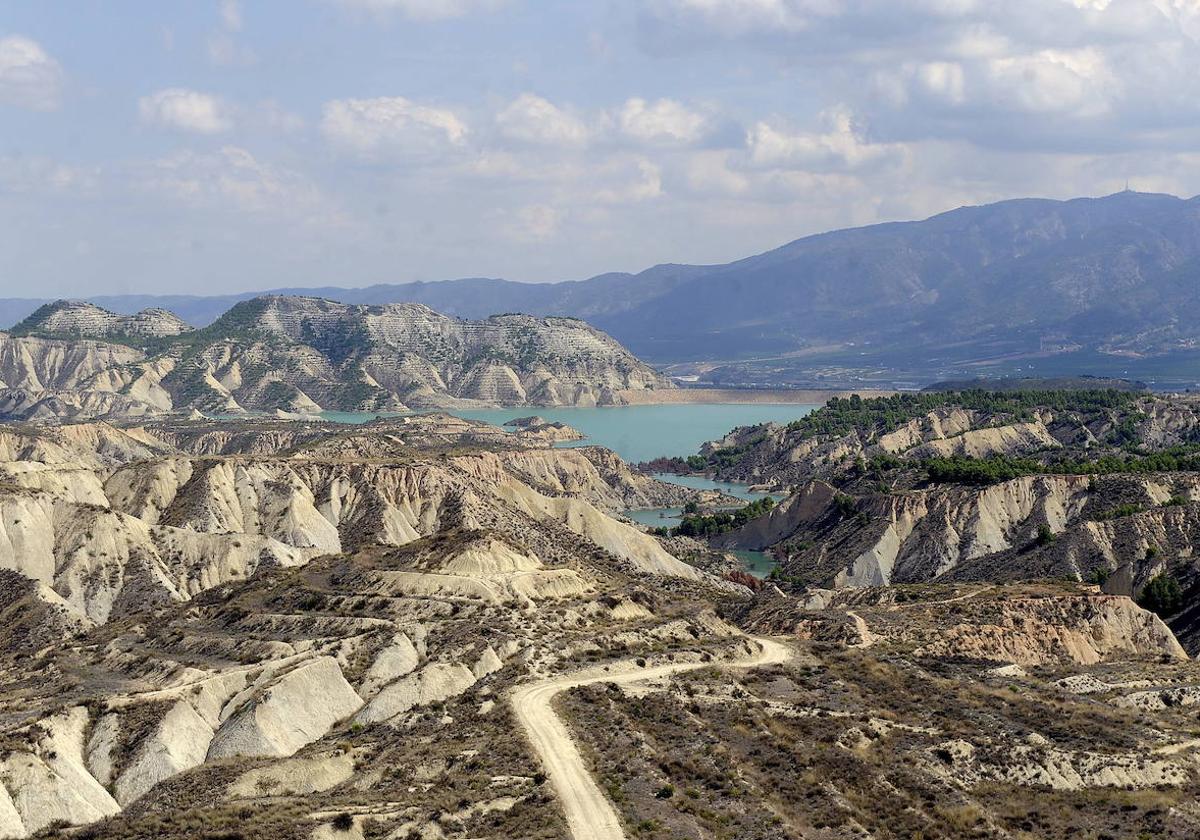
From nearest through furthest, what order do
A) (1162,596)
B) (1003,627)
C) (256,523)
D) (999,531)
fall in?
(1003,627) → (1162,596) → (256,523) → (999,531)

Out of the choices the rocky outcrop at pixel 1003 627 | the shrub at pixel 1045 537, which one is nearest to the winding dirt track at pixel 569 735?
the rocky outcrop at pixel 1003 627

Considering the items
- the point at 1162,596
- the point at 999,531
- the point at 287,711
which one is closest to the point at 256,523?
the point at 999,531

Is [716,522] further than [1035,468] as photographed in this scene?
Yes

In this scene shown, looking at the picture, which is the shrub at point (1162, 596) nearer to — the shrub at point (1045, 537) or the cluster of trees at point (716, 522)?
the shrub at point (1045, 537)

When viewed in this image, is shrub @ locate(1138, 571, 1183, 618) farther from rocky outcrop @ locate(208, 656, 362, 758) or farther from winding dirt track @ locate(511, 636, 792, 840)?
rocky outcrop @ locate(208, 656, 362, 758)

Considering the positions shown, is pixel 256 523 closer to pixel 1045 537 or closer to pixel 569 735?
pixel 1045 537

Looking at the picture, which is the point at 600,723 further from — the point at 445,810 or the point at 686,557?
the point at 686,557

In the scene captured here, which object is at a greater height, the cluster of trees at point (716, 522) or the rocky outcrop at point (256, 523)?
the rocky outcrop at point (256, 523)

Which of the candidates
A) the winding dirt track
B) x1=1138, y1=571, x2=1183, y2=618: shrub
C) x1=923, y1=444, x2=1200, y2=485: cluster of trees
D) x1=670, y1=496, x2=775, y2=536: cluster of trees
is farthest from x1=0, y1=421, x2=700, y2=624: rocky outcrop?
x1=1138, y1=571, x2=1183, y2=618: shrub
